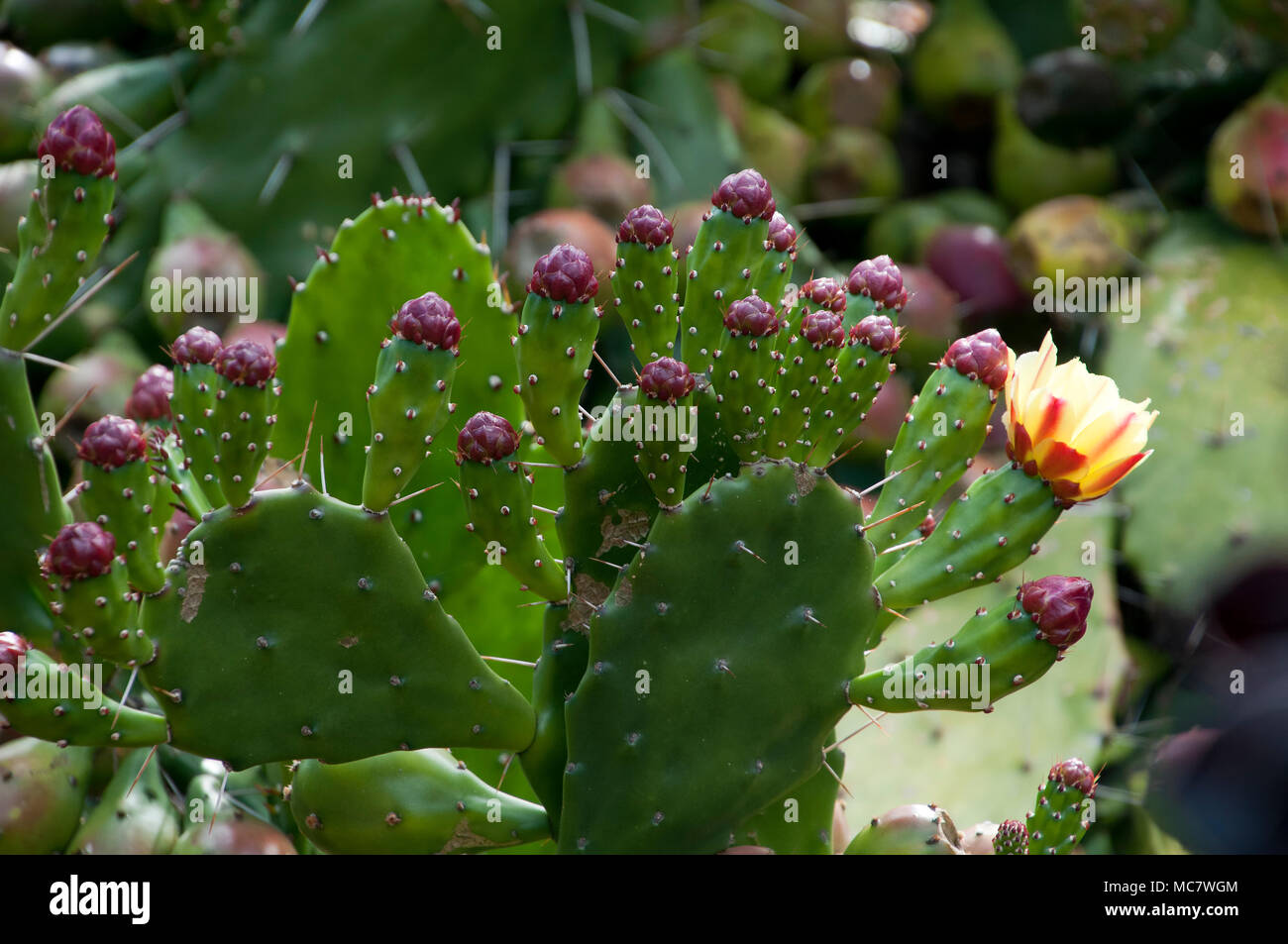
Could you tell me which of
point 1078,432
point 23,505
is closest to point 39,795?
point 23,505

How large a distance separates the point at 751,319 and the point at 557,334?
0.37 ft

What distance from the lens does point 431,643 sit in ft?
A: 2.39

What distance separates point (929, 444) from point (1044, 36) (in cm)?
179

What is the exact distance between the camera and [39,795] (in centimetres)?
105

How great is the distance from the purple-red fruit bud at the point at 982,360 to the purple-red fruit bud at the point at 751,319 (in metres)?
0.18

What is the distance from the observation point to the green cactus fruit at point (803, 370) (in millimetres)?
691

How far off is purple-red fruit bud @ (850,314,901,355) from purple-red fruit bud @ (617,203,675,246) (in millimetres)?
135

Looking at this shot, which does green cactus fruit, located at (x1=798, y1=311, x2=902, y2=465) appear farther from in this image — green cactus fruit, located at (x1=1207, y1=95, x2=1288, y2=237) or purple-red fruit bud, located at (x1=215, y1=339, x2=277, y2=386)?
green cactus fruit, located at (x1=1207, y1=95, x2=1288, y2=237)

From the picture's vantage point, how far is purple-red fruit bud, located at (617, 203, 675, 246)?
0.73m

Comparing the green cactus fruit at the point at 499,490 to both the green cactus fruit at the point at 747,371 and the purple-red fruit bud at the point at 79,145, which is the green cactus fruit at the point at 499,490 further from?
the purple-red fruit bud at the point at 79,145

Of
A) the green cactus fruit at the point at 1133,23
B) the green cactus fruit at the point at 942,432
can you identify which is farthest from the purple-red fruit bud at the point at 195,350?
the green cactus fruit at the point at 1133,23

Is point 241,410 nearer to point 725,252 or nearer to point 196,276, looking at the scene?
point 725,252

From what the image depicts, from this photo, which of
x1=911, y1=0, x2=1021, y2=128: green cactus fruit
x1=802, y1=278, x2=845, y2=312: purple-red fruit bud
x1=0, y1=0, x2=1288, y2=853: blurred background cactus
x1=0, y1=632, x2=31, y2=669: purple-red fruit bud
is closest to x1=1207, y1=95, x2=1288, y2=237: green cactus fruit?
x1=0, y1=0, x2=1288, y2=853: blurred background cactus
